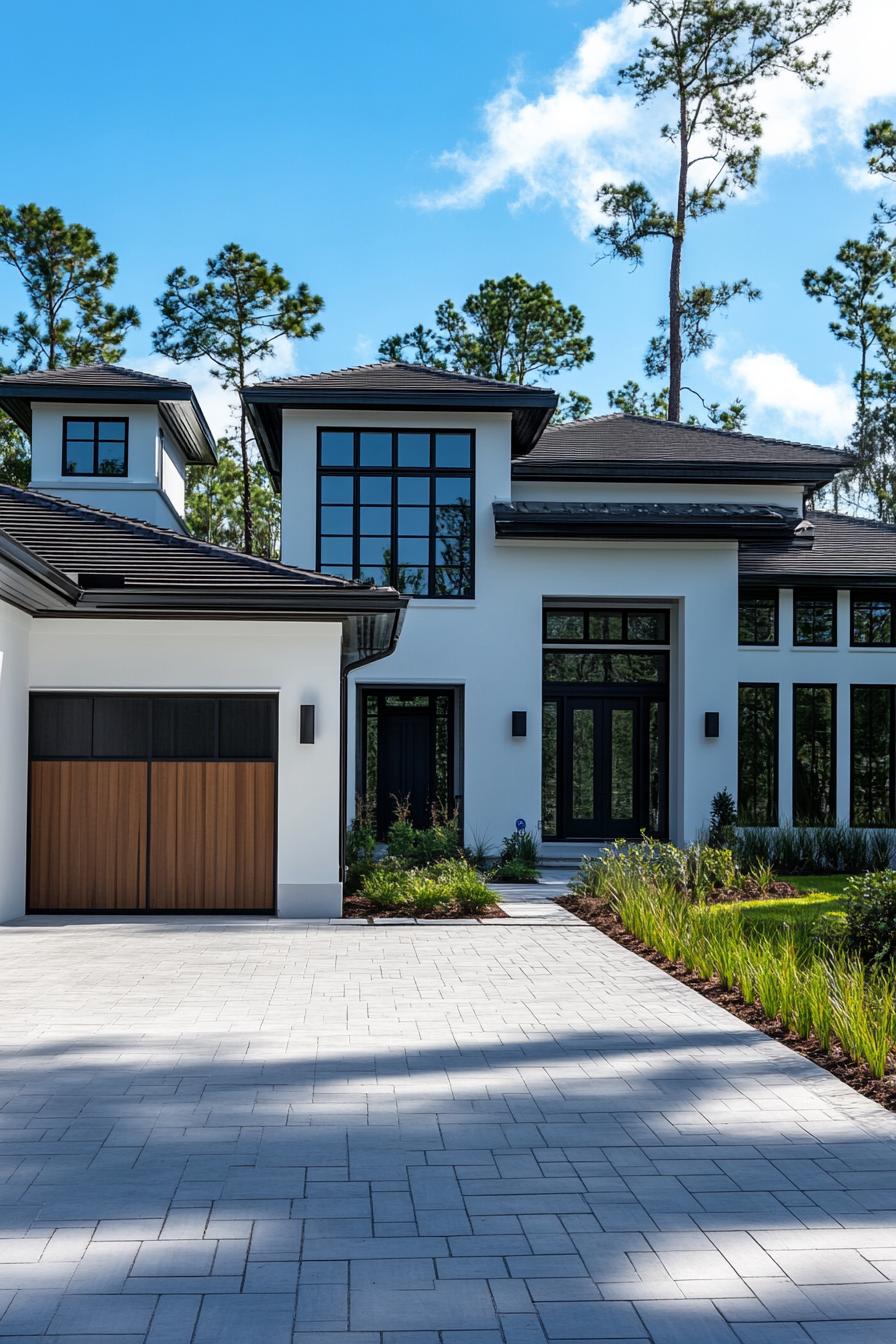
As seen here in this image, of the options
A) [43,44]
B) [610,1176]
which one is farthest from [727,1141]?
[43,44]

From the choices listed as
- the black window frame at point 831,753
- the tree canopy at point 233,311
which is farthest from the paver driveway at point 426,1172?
the tree canopy at point 233,311

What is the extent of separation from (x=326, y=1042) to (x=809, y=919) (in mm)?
6100

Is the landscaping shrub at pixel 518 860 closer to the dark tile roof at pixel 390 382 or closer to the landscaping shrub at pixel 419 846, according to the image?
the landscaping shrub at pixel 419 846

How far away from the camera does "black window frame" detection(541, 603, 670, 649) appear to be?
1977 centimetres

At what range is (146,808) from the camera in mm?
12547

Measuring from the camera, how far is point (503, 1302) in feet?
12.1

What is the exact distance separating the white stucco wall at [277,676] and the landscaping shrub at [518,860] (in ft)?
13.0

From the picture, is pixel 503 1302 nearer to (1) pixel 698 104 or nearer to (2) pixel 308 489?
(2) pixel 308 489

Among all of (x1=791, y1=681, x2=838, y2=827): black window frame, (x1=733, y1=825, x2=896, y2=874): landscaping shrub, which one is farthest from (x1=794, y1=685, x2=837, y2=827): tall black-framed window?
(x1=733, y1=825, x2=896, y2=874): landscaping shrub

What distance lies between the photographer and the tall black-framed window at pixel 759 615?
21.1 metres

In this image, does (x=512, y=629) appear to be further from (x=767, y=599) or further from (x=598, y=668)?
(x=767, y=599)

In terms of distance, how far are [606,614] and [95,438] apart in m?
9.75

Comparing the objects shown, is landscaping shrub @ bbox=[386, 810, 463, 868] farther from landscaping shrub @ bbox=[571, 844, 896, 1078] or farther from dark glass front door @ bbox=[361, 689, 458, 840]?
dark glass front door @ bbox=[361, 689, 458, 840]

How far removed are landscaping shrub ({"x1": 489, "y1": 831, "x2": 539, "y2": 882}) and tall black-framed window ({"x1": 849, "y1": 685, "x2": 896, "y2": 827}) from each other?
6.33 meters
